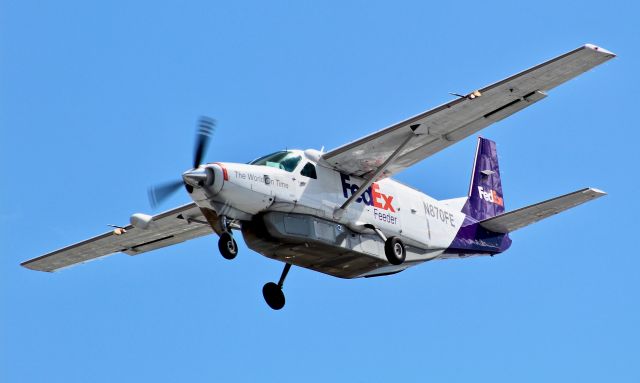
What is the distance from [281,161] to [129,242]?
7798mm

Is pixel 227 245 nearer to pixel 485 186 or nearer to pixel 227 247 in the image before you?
pixel 227 247

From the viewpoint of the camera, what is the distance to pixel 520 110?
32.3m

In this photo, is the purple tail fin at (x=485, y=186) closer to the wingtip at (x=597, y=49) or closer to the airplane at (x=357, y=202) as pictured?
the airplane at (x=357, y=202)

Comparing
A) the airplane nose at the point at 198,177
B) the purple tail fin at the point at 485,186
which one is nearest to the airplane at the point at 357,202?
the airplane nose at the point at 198,177

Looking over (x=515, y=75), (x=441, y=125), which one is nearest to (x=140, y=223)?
(x=441, y=125)

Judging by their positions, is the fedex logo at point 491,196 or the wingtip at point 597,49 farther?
the fedex logo at point 491,196

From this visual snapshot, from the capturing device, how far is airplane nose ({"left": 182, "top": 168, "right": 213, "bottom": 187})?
98.8 feet

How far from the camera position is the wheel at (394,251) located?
33031 millimetres

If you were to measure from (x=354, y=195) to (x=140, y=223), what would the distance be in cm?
555

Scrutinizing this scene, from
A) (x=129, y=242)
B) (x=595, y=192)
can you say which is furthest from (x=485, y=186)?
(x=129, y=242)

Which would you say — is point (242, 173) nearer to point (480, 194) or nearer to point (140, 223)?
point (140, 223)

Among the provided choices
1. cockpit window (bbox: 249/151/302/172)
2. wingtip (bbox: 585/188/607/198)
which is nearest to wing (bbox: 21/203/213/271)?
cockpit window (bbox: 249/151/302/172)

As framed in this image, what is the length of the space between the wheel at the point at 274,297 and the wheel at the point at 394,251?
3192 mm

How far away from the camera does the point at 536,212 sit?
35656 mm
